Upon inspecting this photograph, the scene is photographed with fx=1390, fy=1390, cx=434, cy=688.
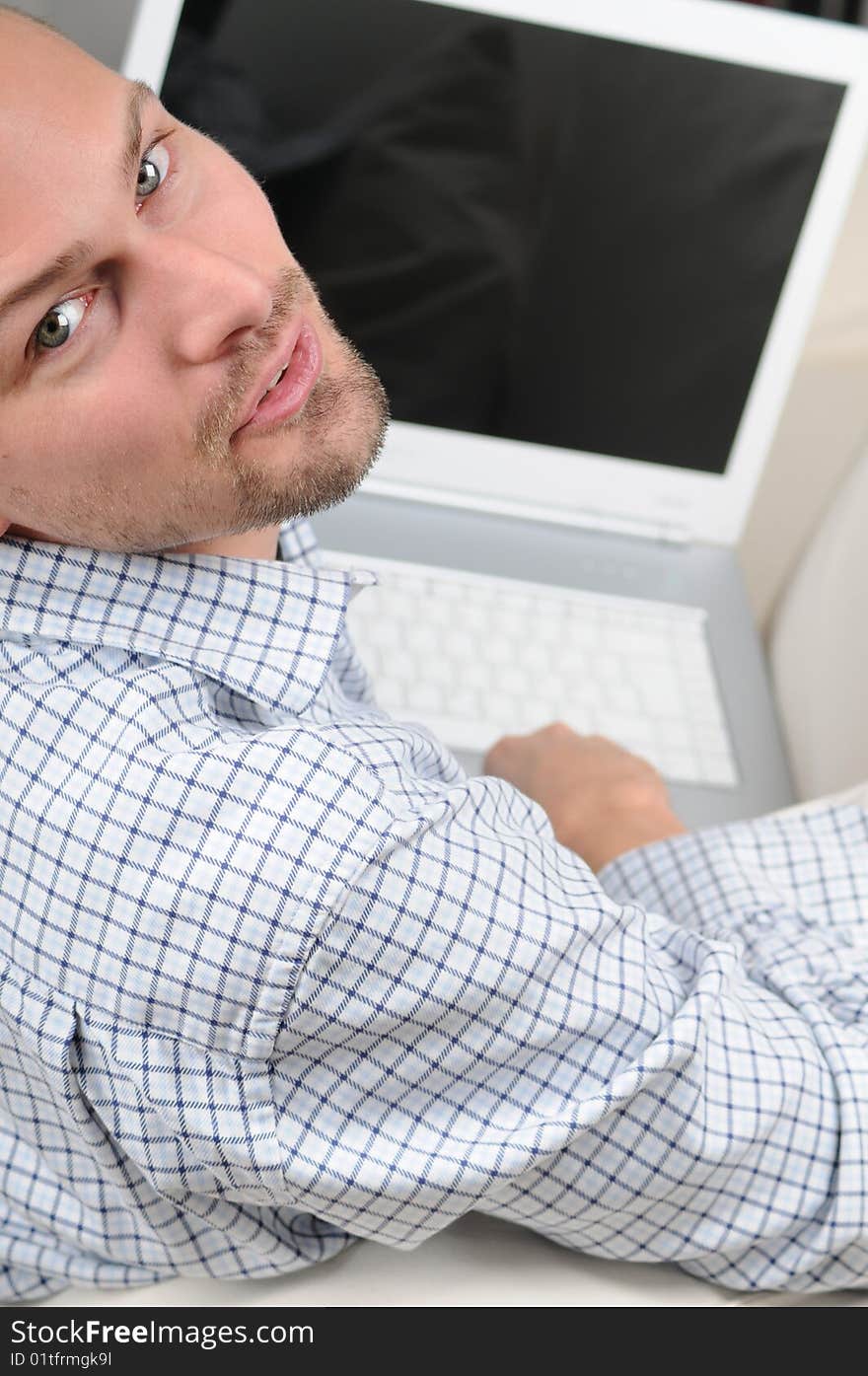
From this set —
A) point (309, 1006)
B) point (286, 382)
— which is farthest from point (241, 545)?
point (309, 1006)

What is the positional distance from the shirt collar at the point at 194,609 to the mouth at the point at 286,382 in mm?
82

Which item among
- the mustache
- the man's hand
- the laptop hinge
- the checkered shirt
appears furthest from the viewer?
the laptop hinge

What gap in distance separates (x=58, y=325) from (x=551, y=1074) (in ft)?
1.43

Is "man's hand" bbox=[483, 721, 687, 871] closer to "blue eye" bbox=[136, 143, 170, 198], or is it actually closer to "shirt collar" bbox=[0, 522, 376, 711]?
"shirt collar" bbox=[0, 522, 376, 711]

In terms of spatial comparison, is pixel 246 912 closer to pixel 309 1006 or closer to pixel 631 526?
pixel 309 1006

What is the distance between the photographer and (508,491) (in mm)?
1205

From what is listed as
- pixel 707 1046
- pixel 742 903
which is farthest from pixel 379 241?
→ pixel 707 1046

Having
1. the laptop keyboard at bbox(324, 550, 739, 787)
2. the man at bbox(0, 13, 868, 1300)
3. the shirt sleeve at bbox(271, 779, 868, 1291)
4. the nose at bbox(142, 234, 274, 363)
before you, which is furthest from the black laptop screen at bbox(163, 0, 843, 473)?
the shirt sleeve at bbox(271, 779, 868, 1291)

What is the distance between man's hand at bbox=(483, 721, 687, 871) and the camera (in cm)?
100

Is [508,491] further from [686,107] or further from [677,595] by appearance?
[686,107]

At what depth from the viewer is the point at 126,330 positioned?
0.69m
